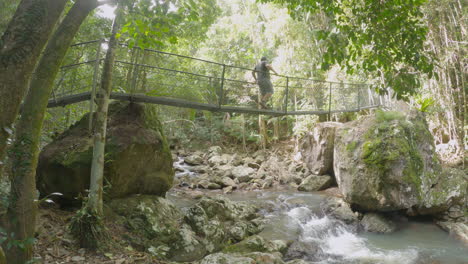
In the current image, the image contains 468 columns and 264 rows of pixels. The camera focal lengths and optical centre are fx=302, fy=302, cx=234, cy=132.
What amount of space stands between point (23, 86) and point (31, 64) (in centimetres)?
14

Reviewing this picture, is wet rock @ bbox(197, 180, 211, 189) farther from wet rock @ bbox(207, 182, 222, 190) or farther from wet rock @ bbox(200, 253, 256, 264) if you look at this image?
wet rock @ bbox(200, 253, 256, 264)

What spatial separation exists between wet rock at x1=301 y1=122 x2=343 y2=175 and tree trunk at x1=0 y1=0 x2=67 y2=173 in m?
9.05

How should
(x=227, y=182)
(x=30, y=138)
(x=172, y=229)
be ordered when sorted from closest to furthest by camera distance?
(x=30, y=138), (x=172, y=229), (x=227, y=182)

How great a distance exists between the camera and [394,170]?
6.39 metres

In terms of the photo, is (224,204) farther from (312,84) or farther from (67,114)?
(312,84)

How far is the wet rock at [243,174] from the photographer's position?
399 inches

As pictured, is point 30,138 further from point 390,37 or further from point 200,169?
point 200,169

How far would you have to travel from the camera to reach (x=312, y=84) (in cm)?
1252

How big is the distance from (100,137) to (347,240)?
4.92 meters

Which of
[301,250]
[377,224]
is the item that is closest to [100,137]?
[301,250]

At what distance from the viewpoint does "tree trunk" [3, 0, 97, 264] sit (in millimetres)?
2195

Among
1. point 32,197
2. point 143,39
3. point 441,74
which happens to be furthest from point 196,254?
point 441,74

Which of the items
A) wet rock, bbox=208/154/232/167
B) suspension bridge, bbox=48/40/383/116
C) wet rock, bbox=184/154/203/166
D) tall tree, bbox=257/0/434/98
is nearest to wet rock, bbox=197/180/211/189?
suspension bridge, bbox=48/40/383/116

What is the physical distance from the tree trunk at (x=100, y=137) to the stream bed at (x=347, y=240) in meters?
3.13
